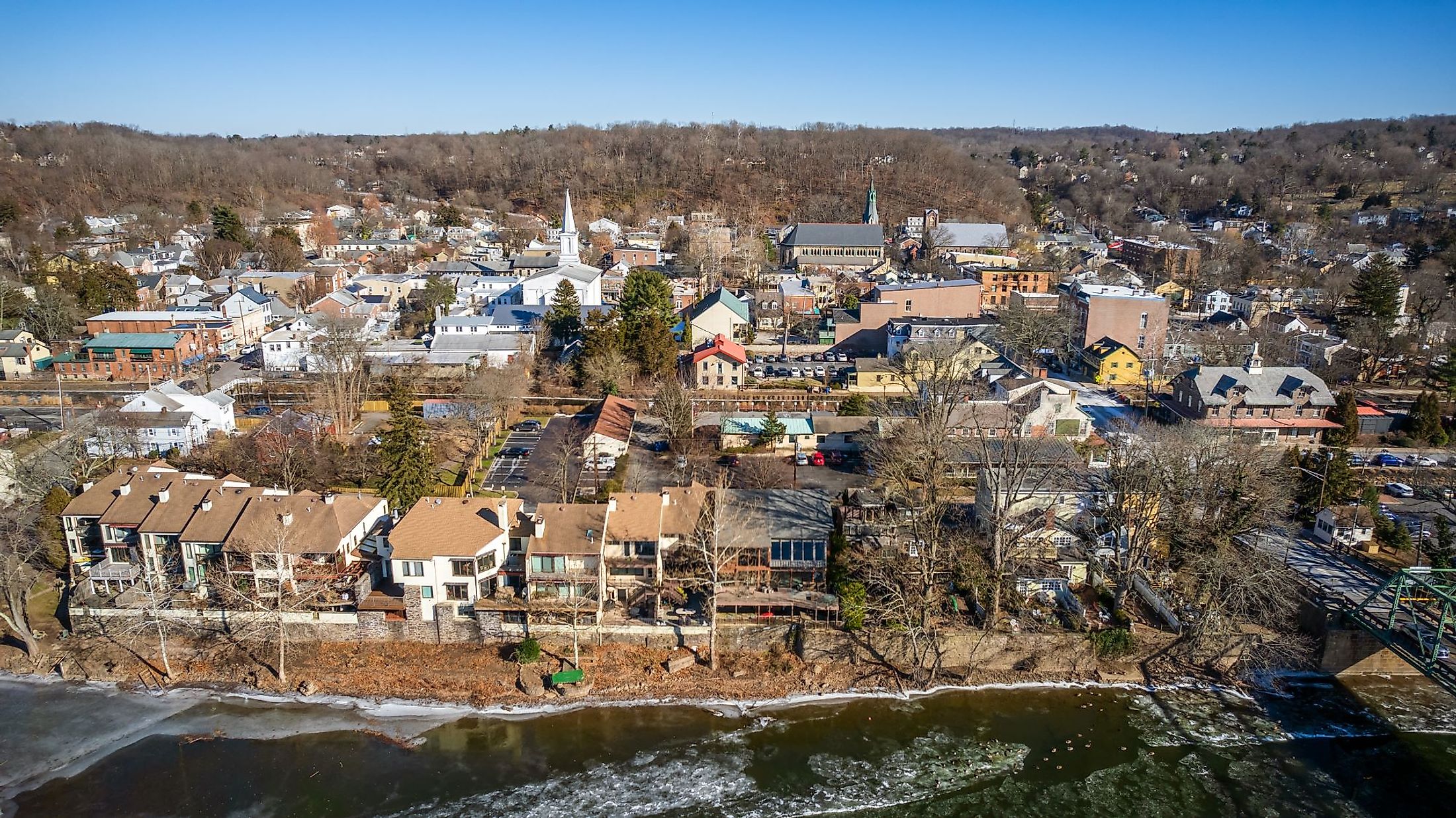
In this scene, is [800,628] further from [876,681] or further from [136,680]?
[136,680]

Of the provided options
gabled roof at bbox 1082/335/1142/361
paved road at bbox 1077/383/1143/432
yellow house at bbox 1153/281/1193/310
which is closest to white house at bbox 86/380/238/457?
paved road at bbox 1077/383/1143/432

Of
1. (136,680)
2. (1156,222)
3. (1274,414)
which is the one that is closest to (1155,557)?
(1274,414)

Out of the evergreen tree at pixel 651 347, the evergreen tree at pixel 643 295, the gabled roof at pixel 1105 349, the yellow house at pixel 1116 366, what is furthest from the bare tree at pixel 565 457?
the gabled roof at pixel 1105 349

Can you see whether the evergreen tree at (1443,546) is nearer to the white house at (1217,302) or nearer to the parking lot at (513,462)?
the parking lot at (513,462)

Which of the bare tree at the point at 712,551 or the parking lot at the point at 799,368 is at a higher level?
the parking lot at the point at 799,368

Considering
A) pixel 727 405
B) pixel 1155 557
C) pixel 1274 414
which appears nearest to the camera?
pixel 1155 557

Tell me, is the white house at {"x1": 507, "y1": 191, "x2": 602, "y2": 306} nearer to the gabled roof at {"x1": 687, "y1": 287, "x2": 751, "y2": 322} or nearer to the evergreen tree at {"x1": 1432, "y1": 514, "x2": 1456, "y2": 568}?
the gabled roof at {"x1": 687, "y1": 287, "x2": 751, "y2": 322}

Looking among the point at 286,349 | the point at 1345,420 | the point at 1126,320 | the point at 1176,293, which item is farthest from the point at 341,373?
the point at 1176,293
